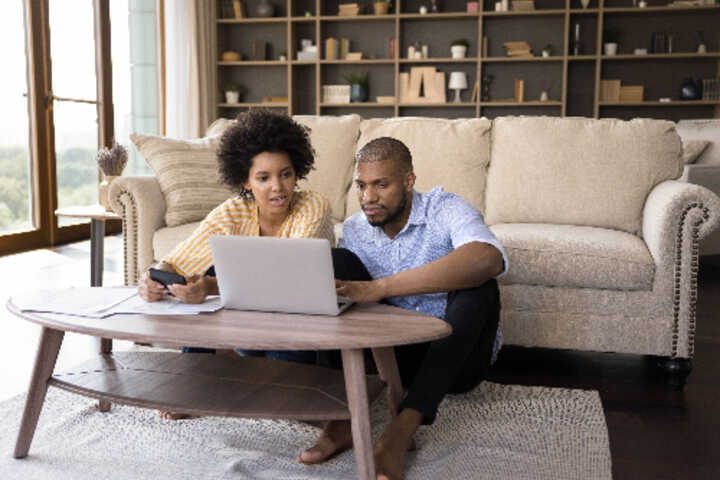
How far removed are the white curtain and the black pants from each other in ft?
14.8

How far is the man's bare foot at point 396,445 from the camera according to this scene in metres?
1.41

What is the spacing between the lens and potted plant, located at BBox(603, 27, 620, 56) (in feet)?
18.8

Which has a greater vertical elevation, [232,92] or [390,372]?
[232,92]

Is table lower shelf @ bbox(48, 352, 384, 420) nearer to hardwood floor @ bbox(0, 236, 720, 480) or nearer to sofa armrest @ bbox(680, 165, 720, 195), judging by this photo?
hardwood floor @ bbox(0, 236, 720, 480)

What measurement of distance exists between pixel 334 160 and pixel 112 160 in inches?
38.5

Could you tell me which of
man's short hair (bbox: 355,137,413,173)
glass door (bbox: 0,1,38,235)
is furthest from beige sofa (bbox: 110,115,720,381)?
glass door (bbox: 0,1,38,235)

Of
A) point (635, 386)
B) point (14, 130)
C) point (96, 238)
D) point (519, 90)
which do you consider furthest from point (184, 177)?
point (519, 90)

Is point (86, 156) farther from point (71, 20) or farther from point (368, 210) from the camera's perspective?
point (368, 210)

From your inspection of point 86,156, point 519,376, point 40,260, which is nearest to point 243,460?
point 519,376

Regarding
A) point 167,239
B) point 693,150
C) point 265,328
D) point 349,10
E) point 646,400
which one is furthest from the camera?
point 349,10

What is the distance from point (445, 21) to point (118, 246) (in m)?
3.36

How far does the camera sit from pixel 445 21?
20.1 feet

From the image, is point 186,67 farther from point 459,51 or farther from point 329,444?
point 329,444

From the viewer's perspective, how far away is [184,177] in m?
2.79
